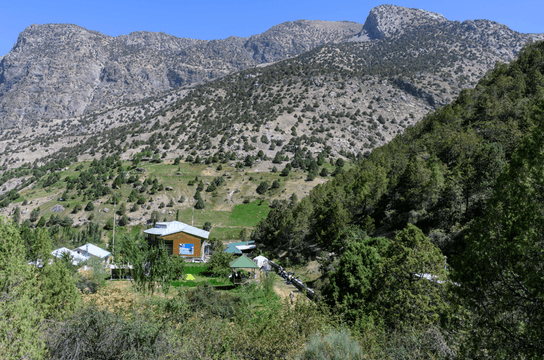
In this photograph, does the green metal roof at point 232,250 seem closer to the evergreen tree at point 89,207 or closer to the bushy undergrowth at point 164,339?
the evergreen tree at point 89,207

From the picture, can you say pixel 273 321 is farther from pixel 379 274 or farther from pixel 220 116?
pixel 220 116

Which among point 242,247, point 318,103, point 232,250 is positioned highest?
point 318,103

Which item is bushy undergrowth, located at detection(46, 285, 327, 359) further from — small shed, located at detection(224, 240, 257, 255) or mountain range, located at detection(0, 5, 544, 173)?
mountain range, located at detection(0, 5, 544, 173)

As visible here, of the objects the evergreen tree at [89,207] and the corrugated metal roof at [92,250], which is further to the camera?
the evergreen tree at [89,207]

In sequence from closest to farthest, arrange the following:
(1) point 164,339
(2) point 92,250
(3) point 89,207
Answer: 1. (1) point 164,339
2. (2) point 92,250
3. (3) point 89,207

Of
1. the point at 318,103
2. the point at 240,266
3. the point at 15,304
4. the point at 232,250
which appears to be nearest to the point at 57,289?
the point at 15,304

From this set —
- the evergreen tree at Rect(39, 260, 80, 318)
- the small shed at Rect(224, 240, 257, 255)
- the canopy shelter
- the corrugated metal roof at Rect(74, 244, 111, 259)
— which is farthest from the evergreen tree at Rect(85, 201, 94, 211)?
the evergreen tree at Rect(39, 260, 80, 318)

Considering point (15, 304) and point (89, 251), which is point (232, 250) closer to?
point (89, 251)

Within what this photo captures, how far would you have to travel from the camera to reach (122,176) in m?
106

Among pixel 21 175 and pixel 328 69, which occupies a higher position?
pixel 328 69

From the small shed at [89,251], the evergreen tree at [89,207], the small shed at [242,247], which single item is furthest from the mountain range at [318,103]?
the small shed at [89,251]

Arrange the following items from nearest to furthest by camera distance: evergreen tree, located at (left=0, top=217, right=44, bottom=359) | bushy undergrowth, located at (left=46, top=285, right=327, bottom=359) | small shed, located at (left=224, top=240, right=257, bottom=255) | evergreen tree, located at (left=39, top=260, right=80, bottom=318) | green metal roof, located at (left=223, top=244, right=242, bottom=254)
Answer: evergreen tree, located at (left=0, top=217, right=44, bottom=359) → bushy undergrowth, located at (left=46, top=285, right=327, bottom=359) → evergreen tree, located at (left=39, top=260, right=80, bottom=318) → green metal roof, located at (left=223, top=244, right=242, bottom=254) → small shed, located at (left=224, top=240, right=257, bottom=255)

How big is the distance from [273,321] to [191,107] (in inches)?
5962

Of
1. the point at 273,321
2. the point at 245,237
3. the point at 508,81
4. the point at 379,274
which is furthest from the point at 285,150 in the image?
the point at 273,321
